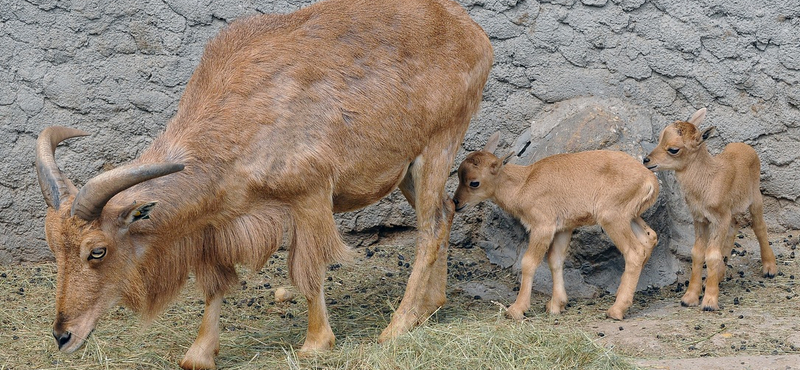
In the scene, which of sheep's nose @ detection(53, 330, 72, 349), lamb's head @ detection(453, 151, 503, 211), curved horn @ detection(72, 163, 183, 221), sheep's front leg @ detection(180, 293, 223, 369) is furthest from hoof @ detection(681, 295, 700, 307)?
sheep's nose @ detection(53, 330, 72, 349)

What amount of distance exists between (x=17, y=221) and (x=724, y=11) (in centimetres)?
593

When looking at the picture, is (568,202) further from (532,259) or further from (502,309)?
(502,309)

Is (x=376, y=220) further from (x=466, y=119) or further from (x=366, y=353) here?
(x=366, y=353)

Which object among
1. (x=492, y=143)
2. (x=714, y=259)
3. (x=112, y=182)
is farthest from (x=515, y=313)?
(x=112, y=182)

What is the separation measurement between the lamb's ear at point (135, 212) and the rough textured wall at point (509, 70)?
111 inches

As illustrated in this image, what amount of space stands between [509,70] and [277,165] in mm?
3054

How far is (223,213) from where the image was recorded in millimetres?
5707

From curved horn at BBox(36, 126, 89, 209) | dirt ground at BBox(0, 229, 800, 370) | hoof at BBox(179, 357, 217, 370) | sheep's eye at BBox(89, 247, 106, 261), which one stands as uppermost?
curved horn at BBox(36, 126, 89, 209)

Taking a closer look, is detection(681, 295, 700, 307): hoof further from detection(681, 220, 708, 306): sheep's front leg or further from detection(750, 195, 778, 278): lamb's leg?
detection(750, 195, 778, 278): lamb's leg

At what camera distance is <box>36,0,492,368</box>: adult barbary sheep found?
17.5 ft

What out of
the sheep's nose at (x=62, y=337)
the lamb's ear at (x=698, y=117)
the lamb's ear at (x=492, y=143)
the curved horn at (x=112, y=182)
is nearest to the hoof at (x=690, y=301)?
the lamb's ear at (x=698, y=117)

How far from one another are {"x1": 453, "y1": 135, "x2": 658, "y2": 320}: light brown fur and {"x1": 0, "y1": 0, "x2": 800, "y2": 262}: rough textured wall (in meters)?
1.01

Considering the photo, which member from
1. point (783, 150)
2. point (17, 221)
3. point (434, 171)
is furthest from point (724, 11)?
point (17, 221)

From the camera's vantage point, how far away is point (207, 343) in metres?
6.16
